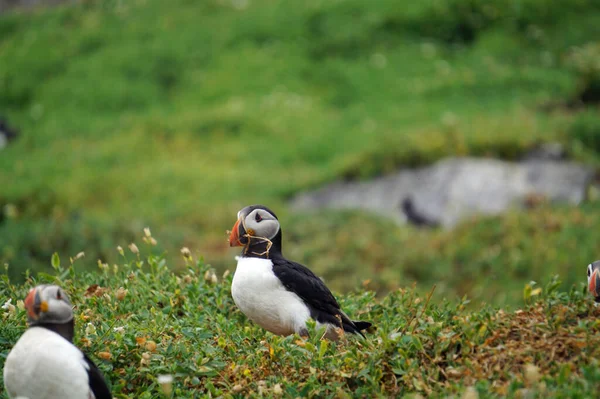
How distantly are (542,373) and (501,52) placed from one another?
16.8 meters

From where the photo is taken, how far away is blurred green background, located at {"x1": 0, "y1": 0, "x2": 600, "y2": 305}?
36.8 feet

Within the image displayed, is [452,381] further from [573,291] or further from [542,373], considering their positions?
[573,291]

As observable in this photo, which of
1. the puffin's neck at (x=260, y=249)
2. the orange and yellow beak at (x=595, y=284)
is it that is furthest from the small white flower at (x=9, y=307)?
the orange and yellow beak at (x=595, y=284)

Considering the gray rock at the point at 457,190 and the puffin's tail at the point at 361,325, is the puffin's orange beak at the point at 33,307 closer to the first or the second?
the puffin's tail at the point at 361,325

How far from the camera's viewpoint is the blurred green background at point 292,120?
36.8 feet

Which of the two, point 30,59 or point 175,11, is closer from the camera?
point 30,59

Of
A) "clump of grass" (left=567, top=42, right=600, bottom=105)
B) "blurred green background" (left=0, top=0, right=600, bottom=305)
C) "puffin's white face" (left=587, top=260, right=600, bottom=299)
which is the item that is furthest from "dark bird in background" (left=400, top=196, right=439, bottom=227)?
"puffin's white face" (left=587, top=260, right=600, bottom=299)

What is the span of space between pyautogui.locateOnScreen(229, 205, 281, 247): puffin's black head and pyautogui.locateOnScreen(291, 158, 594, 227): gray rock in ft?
26.1

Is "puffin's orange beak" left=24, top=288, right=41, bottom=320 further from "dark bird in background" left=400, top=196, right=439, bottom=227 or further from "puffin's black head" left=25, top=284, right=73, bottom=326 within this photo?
"dark bird in background" left=400, top=196, right=439, bottom=227

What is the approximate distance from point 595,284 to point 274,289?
6.68 ft

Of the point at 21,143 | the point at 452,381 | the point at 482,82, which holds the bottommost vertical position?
the point at 21,143

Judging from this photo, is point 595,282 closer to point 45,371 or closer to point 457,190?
point 45,371

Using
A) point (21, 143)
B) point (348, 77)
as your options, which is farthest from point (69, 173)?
point (348, 77)

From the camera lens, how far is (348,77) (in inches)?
746
